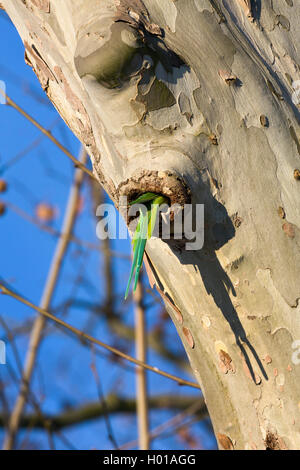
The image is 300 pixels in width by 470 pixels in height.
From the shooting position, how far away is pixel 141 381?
1.46 meters

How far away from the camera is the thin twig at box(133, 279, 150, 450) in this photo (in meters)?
1.39

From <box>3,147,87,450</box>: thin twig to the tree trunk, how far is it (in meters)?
0.78

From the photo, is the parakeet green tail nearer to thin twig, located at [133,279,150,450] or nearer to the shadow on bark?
the shadow on bark

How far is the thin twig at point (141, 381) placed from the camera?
139 centimetres

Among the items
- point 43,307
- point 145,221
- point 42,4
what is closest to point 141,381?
point 43,307

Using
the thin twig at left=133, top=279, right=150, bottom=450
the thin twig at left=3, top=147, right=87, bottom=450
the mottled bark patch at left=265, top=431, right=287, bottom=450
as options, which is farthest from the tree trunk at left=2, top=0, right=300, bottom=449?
the thin twig at left=3, top=147, right=87, bottom=450

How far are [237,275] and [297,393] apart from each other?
0.21 metres

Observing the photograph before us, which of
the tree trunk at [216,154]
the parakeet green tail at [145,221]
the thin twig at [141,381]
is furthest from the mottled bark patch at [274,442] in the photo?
the thin twig at [141,381]

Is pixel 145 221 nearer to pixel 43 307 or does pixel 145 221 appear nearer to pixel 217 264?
pixel 217 264

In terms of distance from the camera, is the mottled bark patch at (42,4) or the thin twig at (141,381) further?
the thin twig at (141,381)

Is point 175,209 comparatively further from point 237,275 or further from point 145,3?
point 145,3

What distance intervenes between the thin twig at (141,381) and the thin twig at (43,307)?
294 mm

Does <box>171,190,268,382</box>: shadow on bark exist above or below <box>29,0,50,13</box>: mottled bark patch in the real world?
below

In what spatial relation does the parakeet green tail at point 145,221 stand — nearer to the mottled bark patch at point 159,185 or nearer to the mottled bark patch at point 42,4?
the mottled bark patch at point 159,185
